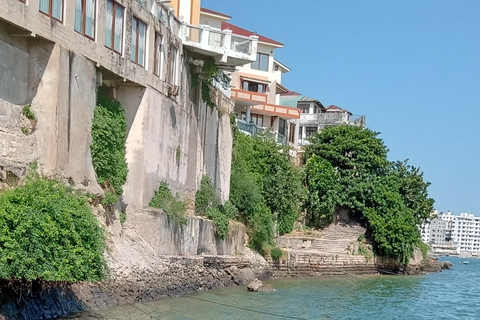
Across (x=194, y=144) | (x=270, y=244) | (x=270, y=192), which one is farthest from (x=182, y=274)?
(x=270, y=192)

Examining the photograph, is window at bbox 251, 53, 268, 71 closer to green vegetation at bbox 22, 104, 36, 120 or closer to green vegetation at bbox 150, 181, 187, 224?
green vegetation at bbox 150, 181, 187, 224

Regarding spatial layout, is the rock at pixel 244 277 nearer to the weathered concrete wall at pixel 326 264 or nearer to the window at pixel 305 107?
the weathered concrete wall at pixel 326 264

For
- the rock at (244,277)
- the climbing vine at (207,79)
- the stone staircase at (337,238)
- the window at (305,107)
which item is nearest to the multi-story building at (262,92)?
the window at (305,107)

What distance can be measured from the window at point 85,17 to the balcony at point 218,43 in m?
7.87

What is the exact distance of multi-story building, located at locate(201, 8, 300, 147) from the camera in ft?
170

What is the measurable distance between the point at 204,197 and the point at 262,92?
2706 centimetres

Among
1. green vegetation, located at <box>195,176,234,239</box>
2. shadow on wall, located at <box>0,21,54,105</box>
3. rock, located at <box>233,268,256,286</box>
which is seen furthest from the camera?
rock, located at <box>233,268,256,286</box>

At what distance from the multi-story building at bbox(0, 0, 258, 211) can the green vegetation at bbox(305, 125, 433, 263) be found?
45.8 feet

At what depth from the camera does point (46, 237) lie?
1448 cm

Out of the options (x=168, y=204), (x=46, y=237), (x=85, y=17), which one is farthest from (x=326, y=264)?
(x=46, y=237)

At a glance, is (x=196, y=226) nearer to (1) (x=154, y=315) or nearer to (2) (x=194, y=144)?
(2) (x=194, y=144)

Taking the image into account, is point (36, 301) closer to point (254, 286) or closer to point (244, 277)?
point (254, 286)

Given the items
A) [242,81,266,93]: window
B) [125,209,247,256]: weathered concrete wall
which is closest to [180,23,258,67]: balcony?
[125,209,247,256]: weathered concrete wall

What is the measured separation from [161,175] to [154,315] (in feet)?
26.2
